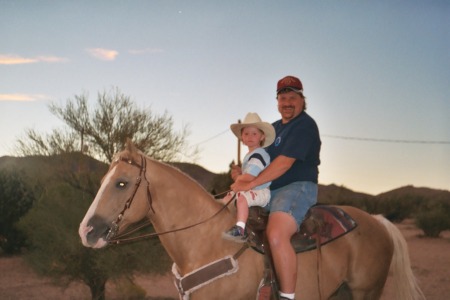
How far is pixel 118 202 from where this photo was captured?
15.0ft

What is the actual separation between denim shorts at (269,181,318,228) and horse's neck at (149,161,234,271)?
62 centimetres

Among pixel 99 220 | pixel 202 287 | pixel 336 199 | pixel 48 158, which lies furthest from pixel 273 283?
pixel 336 199

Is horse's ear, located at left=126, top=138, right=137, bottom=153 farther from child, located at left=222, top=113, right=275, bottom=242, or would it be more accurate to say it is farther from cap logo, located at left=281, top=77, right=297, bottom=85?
cap logo, located at left=281, top=77, right=297, bottom=85

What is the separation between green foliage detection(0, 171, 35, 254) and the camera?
23.7 m

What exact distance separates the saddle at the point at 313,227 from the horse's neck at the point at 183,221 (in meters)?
0.34

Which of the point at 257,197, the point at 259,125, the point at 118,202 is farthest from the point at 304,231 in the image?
the point at 118,202

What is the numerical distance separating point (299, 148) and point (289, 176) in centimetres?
38

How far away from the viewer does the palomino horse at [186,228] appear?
454cm

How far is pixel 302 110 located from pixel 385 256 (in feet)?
7.27

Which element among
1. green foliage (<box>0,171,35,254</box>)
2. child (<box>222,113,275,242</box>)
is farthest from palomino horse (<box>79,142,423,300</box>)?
green foliage (<box>0,171,35,254</box>)

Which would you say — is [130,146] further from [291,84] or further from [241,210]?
[291,84]

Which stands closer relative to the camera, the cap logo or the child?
the child

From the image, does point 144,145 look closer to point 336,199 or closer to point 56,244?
point 56,244

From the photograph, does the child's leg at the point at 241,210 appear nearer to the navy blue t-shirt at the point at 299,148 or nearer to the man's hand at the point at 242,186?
the man's hand at the point at 242,186
